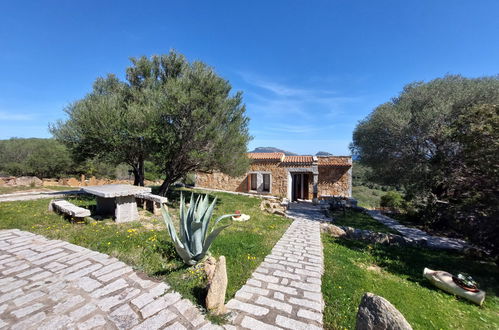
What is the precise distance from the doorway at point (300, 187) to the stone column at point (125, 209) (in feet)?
36.8

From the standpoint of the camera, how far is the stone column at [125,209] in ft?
Answer: 18.9

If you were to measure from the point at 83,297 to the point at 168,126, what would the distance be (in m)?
6.35

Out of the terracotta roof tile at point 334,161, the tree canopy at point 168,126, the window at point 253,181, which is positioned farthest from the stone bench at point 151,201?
the terracotta roof tile at point 334,161

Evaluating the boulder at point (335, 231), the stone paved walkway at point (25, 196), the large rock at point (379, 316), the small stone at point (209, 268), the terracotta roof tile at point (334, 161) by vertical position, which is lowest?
the boulder at point (335, 231)

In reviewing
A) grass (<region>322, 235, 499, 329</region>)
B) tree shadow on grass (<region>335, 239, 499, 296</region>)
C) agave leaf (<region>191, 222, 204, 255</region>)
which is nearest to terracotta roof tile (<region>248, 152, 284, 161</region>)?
tree shadow on grass (<region>335, 239, 499, 296</region>)

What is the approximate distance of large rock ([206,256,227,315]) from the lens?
2443mm

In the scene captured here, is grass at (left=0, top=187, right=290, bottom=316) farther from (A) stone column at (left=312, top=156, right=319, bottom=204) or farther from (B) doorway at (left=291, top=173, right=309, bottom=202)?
(B) doorway at (left=291, top=173, right=309, bottom=202)

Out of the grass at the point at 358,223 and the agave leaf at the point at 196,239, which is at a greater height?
the agave leaf at the point at 196,239

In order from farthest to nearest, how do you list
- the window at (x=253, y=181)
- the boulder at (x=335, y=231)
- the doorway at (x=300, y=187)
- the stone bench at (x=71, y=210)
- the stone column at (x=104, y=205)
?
the window at (x=253, y=181)
the doorway at (x=300, y=187)
the boulder at (x=335, y=231)
the stone column at (x=104, y=205)
the stone bench at (x=71, y=210)

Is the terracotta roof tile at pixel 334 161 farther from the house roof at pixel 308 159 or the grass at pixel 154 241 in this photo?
the grass at pixel 154 241

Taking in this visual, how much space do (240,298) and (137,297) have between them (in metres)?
1.38

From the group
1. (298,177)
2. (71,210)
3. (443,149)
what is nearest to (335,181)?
(298,177)

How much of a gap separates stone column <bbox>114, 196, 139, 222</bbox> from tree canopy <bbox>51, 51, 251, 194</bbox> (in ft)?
7.06

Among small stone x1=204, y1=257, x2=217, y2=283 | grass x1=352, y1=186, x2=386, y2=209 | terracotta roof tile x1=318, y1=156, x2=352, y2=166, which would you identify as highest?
terracotta roof tile x1=318, y1=156, x2=352, y2=166
